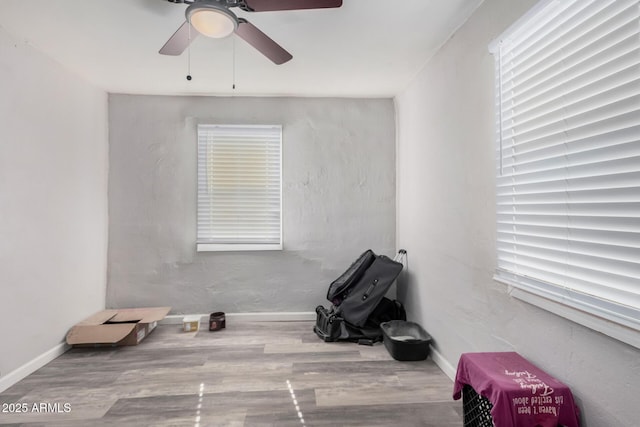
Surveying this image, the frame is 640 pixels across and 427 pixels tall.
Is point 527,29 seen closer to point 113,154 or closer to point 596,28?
point 596,28

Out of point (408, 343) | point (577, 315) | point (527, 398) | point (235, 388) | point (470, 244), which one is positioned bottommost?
point (235, 388)

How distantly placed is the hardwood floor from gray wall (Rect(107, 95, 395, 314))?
2.16 feet

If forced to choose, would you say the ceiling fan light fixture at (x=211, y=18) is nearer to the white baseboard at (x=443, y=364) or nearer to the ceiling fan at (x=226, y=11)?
the ceiling fan at (x=226, y=11)

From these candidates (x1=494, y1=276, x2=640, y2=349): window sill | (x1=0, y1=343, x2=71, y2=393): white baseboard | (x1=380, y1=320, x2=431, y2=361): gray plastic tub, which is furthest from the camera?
→ (x1=380, y1=320, x2=431, y2=361): gray plastic tub

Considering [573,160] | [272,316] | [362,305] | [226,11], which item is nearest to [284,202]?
[272,316]

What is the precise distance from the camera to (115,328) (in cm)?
262

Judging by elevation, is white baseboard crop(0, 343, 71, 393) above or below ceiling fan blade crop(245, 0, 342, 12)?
below

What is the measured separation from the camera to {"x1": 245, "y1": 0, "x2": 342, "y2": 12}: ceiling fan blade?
4.80ft

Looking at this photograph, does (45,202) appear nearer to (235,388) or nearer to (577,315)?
(235,388)

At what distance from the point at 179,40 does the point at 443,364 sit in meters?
2.75

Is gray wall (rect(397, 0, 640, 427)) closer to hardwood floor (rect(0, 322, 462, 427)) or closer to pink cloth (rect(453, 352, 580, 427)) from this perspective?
pink cloth (rect(453, 352, 580, 427))

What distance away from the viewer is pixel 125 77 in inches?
111

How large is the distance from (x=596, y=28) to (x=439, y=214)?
56.6 inches

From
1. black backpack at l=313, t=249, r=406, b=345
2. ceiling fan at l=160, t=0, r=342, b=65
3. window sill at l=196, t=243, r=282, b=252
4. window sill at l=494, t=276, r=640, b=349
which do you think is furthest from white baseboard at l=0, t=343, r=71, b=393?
window sill at l=494, t=276, r=640, b=349
